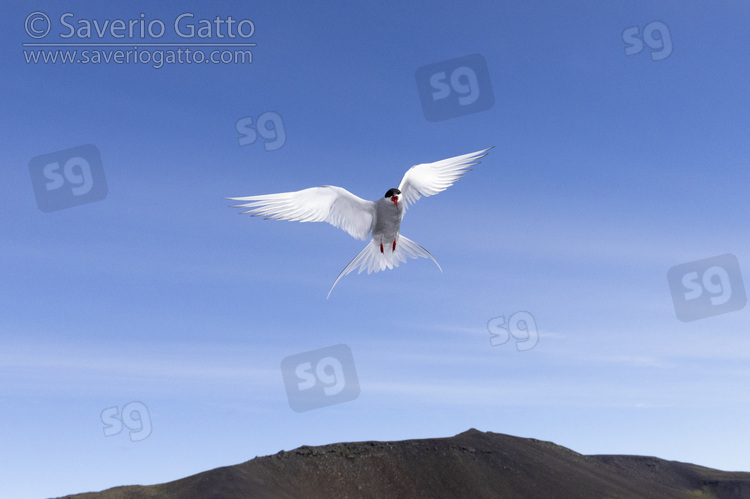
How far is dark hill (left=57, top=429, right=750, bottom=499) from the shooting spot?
34.9 meters

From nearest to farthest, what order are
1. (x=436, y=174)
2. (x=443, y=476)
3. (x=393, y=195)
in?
1. (x=393, y=195)
2. (x=436, y=174)
3. (x=443, y=476)

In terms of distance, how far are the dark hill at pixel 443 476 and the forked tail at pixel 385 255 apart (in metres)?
20.3

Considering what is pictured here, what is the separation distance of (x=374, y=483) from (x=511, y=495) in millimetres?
8681

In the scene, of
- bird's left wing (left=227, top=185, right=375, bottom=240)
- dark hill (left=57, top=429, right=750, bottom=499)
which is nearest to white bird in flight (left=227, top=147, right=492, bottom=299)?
bird's left wing (left=227, top=185, right=375, bottom=240)

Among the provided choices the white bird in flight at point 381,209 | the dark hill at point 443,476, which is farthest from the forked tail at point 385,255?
the dark hill at point 443,476

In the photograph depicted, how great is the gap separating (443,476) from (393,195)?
29.3 metres

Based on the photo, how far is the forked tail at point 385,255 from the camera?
664 inches

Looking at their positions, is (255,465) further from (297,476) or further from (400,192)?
(400,192)

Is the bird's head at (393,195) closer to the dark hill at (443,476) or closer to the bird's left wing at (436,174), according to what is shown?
the bird's left wing at (436,174)

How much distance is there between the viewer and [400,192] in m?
15.9

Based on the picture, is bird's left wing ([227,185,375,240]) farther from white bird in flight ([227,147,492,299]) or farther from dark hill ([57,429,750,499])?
dark hill ([57,429,750,499])

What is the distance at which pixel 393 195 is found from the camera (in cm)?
1584

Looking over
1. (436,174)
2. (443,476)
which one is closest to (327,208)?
(436,174)

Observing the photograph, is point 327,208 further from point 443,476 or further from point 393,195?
point 443,476
